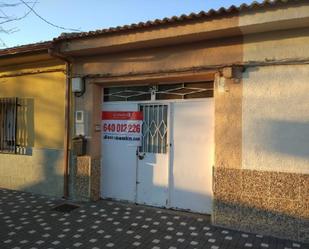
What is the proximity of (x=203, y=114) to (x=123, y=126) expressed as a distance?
185 cm

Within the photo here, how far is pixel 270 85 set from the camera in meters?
5.44

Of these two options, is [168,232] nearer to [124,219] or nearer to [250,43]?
[124,219]

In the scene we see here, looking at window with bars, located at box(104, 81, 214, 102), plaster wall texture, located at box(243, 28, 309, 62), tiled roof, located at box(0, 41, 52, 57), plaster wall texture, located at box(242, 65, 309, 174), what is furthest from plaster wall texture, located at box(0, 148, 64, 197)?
plaster wall texture, located at box(243, 28, 309, 62)

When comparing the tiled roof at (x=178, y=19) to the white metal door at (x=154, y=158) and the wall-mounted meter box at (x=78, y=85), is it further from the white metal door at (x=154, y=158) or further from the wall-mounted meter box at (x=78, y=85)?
the white metal door at (x=154, y=158)

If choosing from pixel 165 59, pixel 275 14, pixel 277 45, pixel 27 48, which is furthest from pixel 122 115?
pixel 275 14

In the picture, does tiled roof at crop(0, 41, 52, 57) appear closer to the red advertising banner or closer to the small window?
the red advertising banner

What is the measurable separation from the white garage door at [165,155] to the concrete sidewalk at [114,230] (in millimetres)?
326

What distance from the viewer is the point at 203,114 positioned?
251 inches

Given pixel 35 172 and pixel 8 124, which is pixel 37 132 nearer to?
pixel 35 172

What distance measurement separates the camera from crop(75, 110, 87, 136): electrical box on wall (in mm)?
7344

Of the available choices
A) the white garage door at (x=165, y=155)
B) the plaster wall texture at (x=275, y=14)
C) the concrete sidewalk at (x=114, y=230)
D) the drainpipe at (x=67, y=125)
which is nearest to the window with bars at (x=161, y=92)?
the white garage door at (x=165, y=155)

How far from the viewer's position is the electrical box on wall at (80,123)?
734cm

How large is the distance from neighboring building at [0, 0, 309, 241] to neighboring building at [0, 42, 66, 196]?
1.84 feet

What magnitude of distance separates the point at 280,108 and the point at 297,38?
1108mm
